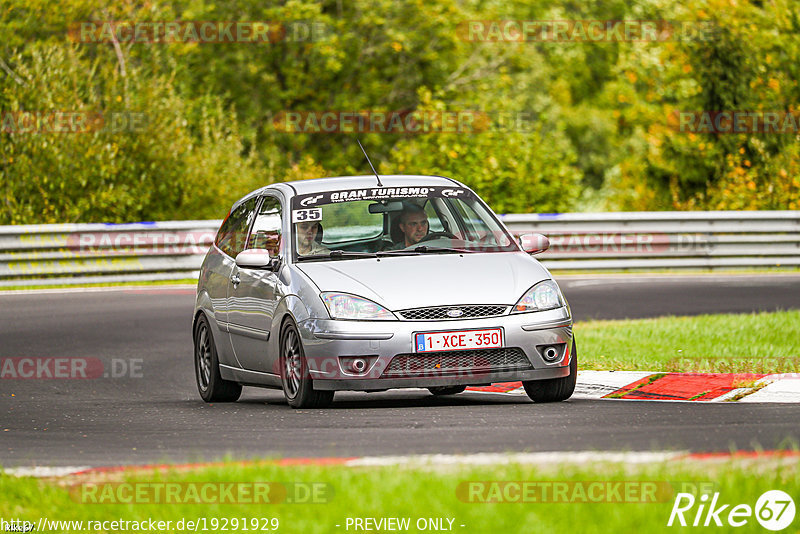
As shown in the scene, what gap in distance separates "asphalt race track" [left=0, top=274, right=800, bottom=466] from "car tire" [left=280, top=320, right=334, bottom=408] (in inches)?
4.6

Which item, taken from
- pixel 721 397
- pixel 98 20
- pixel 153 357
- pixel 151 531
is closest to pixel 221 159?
pixel 98 20

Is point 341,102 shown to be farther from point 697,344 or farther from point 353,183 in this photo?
point 353,183

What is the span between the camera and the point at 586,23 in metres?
57.3

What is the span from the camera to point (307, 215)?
34.4ft

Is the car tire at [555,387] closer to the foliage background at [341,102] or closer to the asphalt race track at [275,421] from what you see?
the asphalt race track at [275,421]

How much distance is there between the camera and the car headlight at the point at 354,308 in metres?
9.21

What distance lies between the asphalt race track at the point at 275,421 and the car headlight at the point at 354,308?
62 centimetres

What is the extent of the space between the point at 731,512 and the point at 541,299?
4.22 metres

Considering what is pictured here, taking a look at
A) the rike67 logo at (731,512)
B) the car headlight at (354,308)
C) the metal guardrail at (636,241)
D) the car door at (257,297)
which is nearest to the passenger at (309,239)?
the car door at (257,297)

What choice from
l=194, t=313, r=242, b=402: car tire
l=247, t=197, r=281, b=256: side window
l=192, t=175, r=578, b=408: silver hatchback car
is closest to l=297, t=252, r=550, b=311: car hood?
l=192, t=175, r=578, b=408: silver hatchback car

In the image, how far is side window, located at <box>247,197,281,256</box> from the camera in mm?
10594

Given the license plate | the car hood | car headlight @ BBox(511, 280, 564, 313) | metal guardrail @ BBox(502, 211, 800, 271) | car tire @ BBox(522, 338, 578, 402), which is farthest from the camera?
metal guardrail @ BBox(502, 211, 800, 271)

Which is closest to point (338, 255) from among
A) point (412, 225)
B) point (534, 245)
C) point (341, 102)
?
point (412, 225)

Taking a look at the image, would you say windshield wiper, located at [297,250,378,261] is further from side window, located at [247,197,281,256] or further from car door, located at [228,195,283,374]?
side window, located at [247,197,281,256]
